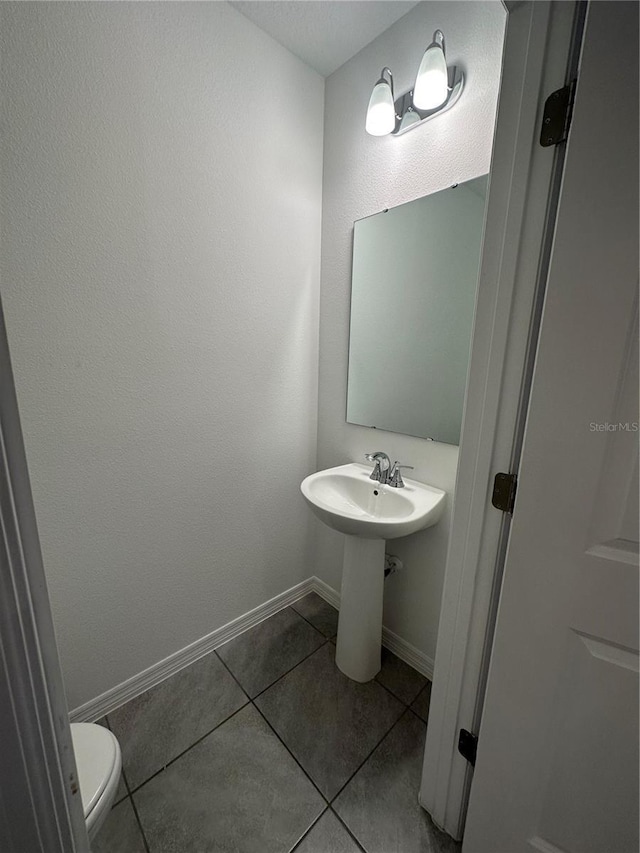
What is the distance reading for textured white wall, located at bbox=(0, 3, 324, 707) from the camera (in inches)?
38.5

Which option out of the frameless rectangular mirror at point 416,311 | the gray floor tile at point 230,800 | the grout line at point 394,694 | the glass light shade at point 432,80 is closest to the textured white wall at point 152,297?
the frameless rectangular mirror at point 416,311

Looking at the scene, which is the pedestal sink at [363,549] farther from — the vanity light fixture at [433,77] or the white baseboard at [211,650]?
the vanity light fixture at [433,77]

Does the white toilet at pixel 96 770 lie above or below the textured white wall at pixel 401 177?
below

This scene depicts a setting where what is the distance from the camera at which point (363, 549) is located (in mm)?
1357

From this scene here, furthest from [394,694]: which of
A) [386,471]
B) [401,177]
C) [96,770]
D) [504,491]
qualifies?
[401,177]

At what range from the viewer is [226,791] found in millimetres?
1062

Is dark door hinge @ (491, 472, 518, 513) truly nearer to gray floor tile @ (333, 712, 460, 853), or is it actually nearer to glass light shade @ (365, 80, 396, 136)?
gray floor tile @ (333, 712, 460, 853)

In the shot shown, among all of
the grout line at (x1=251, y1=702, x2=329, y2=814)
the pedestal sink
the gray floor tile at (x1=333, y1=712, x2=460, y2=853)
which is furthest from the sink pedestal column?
the grout line at (x1=251, y1=702, x2=329, y2=814)

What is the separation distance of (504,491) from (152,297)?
1247 mm

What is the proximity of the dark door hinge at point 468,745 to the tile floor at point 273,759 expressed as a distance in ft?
1.01

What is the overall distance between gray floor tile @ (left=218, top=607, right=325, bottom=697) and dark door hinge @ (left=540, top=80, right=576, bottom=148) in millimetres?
1910

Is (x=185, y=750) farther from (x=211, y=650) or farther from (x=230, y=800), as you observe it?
(x=211, y=650)

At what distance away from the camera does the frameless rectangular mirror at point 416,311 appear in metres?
1.22

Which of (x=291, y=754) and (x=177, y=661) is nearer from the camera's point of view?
(x=291, y=754)
